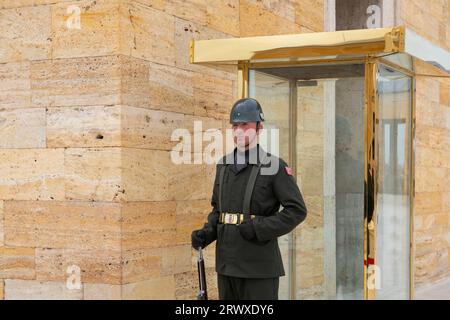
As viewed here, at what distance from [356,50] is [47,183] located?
2346mm

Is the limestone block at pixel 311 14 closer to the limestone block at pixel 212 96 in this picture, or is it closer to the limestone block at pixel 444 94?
the limestone block at pixel 212 96

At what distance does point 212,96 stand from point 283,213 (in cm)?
207

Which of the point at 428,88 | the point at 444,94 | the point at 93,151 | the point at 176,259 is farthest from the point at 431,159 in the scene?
the point at 93,151

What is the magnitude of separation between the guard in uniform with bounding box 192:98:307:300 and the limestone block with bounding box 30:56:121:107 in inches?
44.8

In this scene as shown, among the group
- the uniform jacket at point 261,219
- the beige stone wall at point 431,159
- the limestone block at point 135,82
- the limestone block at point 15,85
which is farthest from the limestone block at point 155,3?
the beige stone wall at point 431,159

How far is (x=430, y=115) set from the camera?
416 inches

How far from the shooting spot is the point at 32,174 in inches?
230

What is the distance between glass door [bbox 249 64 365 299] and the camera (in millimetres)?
6160

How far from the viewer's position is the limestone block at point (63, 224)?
220 inches

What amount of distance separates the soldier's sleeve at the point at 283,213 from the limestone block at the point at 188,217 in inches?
58.2

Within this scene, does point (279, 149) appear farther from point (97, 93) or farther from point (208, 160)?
point (97, 93)

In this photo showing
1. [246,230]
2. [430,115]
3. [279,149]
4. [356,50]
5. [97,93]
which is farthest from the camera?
[430,115]

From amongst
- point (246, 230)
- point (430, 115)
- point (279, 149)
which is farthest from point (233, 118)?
point (430, 115)

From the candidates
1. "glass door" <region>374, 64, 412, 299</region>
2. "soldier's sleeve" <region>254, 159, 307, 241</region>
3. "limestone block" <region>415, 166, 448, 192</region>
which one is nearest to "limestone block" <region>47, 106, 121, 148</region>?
"soldier's sleeve" <region>254, 159, 307, 241</region>
